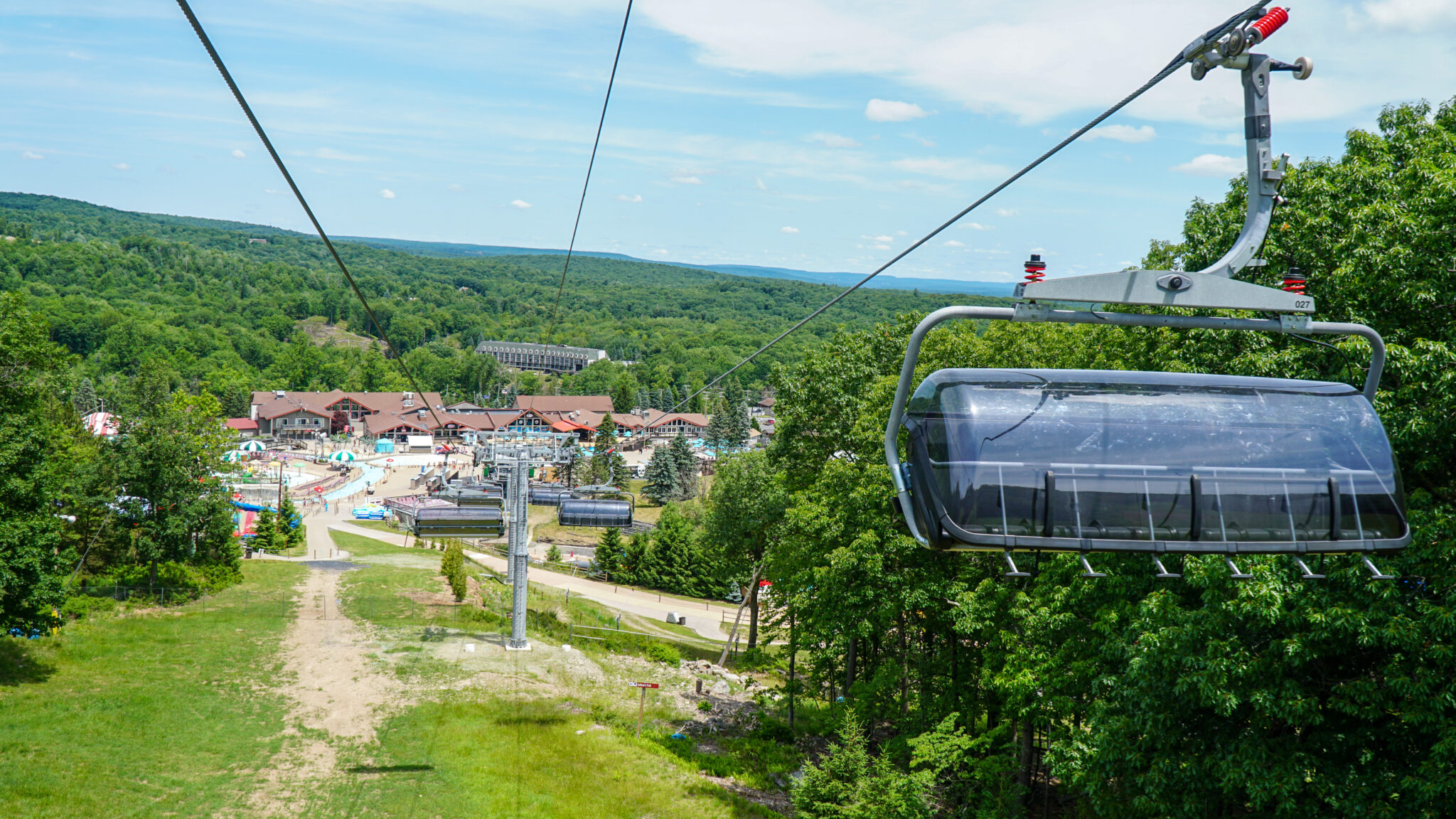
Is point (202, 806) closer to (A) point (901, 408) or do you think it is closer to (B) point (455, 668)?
(B) point (455, 668)

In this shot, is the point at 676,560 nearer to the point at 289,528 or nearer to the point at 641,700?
the point at 289,528

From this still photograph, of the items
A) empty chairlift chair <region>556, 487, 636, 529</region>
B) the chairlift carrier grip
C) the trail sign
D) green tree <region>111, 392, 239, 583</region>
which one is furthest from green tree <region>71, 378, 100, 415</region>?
the chairlift carrier grip

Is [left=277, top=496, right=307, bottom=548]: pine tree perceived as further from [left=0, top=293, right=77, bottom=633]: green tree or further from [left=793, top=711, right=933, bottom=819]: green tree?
[left=793, top=711, right=933, bottom=819]: green tree

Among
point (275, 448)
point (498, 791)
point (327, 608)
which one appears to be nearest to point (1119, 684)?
point (498, 791)

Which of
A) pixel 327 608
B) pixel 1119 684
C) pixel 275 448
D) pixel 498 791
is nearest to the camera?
pixel 1119 684

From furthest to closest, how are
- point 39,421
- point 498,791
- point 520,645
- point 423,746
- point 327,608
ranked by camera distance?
point 327,608 → point 520,645 → point 39,421 → point 423,746 → point 498,791
